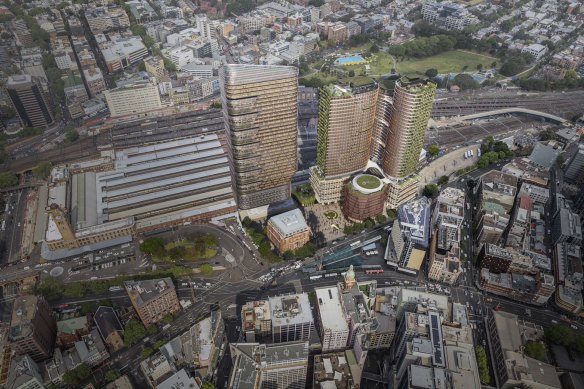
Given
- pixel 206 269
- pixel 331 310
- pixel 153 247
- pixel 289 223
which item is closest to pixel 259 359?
pixel 331 310

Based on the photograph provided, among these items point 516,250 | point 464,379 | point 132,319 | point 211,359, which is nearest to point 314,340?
point 211,359

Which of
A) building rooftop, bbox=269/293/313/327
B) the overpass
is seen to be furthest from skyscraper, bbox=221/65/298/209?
the overpass

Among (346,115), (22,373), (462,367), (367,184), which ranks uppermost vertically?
(346,115)

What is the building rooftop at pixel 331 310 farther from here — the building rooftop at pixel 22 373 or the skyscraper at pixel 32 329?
the skyscraper at pixel 32 329

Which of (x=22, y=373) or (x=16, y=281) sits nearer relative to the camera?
(x=22, y=373)

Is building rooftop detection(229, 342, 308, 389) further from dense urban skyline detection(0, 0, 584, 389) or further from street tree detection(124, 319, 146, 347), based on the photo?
→ street tree detection(124, 319, 146, 347)

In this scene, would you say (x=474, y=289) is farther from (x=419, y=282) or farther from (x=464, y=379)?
(x=464, y=379)

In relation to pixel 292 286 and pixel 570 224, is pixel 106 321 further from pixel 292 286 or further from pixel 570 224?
pixel 570 224
